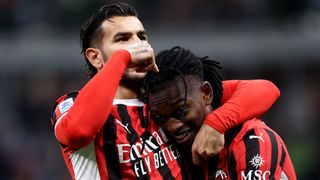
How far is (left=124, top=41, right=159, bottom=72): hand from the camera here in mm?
4324

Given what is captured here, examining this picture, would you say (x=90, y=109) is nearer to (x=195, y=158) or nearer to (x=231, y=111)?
(x=195, y=158)

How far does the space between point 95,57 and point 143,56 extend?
51cm

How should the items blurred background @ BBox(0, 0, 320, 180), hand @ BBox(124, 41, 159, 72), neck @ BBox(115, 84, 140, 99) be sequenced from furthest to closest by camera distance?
blurred background @ BBox(0, 0, 320, 180) < neck @ BBox(115, 84, 140, 99) < hand @ BBox(124, 41, 159, 72)

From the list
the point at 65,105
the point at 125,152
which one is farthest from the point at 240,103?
the point at 65,105

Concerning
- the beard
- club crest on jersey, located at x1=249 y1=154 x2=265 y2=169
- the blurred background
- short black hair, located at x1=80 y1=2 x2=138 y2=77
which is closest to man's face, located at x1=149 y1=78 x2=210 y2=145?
the beard

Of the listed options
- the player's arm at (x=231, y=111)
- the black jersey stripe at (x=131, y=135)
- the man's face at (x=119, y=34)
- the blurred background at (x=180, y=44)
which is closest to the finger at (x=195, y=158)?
the player's arm at (x=231, y=111)

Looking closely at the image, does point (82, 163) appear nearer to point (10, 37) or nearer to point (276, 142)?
point (276, 142)

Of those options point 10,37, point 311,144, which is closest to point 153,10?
point 10,37

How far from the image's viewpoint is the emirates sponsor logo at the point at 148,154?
4.46 m

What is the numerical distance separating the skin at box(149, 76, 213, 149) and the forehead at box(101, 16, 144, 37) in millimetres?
378

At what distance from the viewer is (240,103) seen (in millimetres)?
4637

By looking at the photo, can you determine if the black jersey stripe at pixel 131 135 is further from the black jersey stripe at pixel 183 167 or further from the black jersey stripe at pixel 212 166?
the black jersey stripe at pixel 212 166

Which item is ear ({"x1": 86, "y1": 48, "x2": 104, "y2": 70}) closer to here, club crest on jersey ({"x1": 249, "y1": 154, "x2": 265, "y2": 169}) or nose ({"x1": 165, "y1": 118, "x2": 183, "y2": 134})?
nose ({"x1": 165, "y1": 118, "x2": 183, "y2": 134})

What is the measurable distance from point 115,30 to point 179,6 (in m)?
8.03
